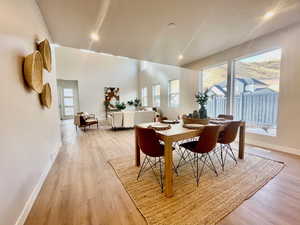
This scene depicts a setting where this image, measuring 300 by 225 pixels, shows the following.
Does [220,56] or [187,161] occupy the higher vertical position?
[220,56]

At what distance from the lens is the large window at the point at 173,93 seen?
256 inches

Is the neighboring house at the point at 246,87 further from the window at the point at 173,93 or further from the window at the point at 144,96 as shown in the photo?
the window at the point at 144,96

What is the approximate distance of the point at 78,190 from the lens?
1867 millimetres

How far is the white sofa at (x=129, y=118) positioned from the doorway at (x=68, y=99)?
179 inches

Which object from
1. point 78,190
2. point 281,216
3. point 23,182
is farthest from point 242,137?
point 23,182

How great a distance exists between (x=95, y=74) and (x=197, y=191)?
28.5 ft

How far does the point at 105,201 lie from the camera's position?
5.43 feet

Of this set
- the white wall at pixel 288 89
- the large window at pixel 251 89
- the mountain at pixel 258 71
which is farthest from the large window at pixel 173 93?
the white wall at pixel 288 89

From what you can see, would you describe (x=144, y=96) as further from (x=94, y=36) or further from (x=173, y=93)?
(x=94, y=36)

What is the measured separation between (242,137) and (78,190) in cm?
290

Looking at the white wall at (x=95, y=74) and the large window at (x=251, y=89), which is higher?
the white wall at (x=95, y=74)

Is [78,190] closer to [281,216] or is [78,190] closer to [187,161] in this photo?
[187,161]

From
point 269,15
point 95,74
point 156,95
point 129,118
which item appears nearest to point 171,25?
point 269,15

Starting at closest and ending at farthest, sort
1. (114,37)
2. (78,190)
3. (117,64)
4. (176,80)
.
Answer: (78,190) → (114,37) → (176,80) → (117,64)
